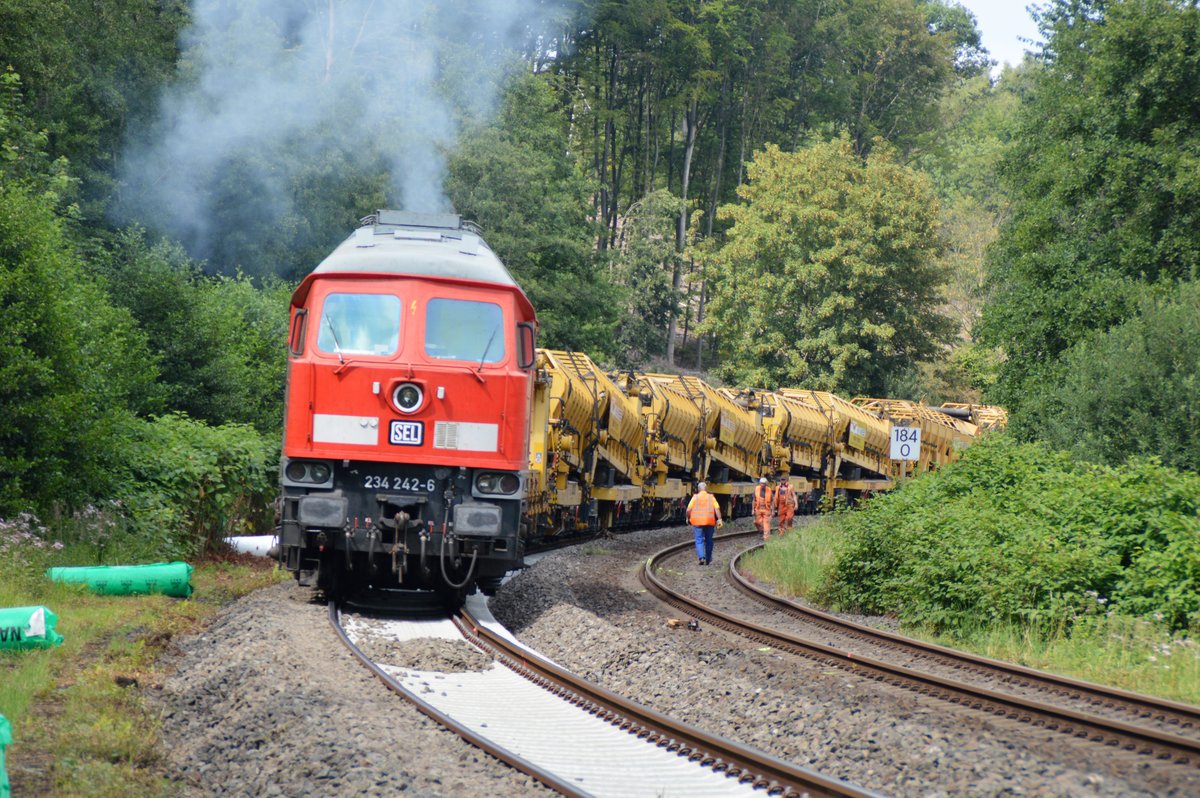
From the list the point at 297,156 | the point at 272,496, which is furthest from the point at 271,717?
the point at 297,156

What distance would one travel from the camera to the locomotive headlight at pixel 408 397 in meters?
11.9

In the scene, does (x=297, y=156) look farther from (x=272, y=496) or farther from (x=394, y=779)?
(x=394, y=779)

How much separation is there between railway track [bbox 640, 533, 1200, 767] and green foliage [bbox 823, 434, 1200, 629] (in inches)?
46.5

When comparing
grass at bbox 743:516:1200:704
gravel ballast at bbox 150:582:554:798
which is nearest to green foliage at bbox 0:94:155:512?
gravel ballast at bbox 150:582:554:798

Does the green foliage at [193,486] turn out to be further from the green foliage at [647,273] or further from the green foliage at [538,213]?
the green foliage at [647,273]

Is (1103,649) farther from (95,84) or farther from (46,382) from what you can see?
(95,84)

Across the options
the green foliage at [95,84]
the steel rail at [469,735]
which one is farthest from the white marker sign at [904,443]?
the green foliage at [95,84]

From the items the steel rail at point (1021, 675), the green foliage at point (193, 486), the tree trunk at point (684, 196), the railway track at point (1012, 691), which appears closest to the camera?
the railway track at point (1012, 691)

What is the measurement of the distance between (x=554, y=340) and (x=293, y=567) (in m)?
28.0

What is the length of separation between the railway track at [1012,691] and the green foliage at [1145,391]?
6.93m

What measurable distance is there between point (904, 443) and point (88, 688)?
1435cm

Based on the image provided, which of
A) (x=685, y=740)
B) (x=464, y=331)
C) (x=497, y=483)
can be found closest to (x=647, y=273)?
(x=464, y=331)

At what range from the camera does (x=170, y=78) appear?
33.2m

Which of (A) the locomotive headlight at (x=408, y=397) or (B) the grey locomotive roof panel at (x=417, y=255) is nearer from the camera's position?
(A) the locomotive headlight at (x=408, y=397)
